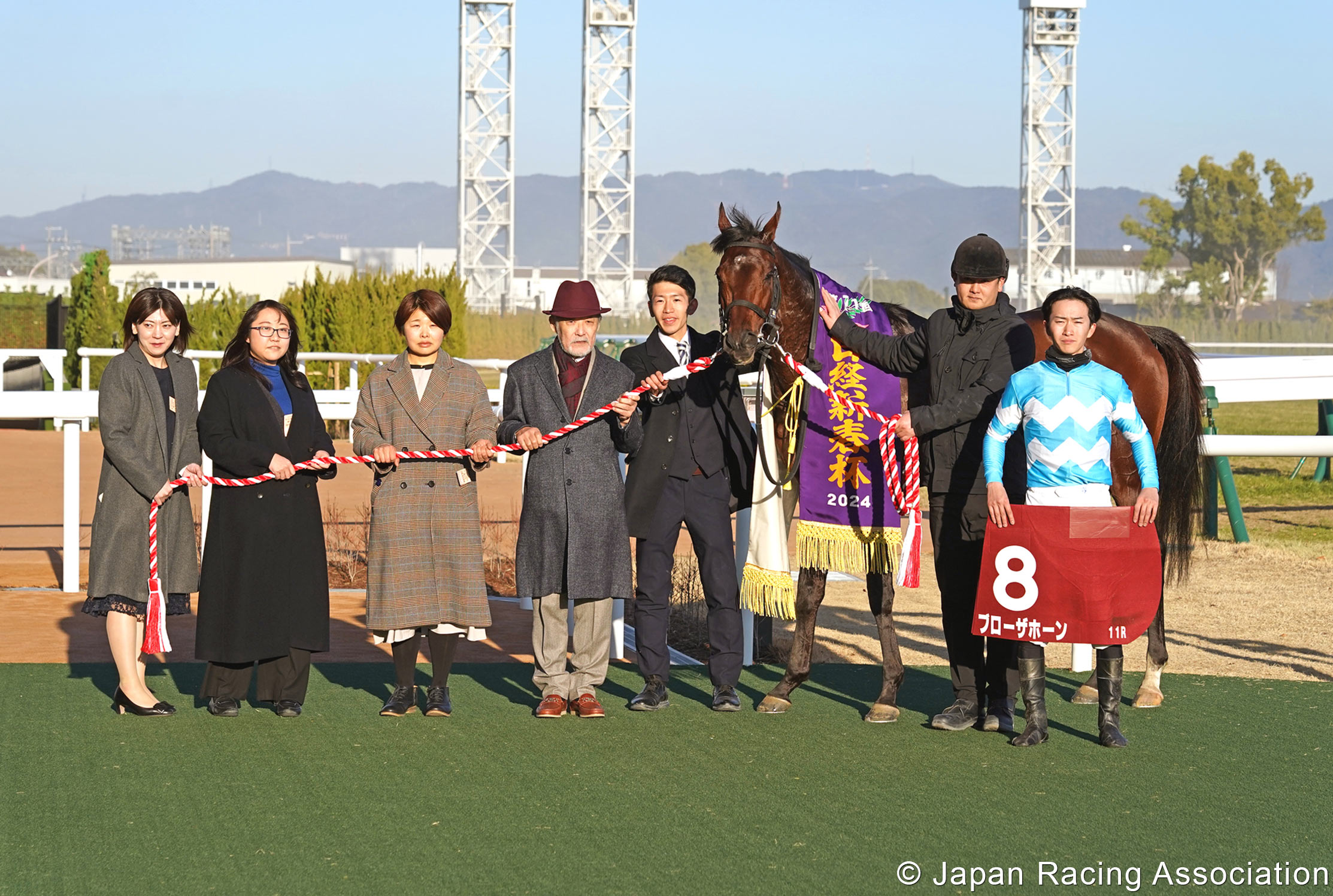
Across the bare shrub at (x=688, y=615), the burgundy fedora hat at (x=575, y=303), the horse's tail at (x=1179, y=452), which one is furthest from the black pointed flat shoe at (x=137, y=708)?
the horse's tail at (x=1179, y=452)

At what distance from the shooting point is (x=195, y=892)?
3658 millimetres

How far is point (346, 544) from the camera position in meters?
10.1

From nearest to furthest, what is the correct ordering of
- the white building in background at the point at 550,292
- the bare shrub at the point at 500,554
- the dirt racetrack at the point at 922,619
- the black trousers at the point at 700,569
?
1. the black trousers at the point at 700,569
2. the dirt racetrack at the point at 922,619
3. the bare shrub at the point at 500,554
4. the white building in background at the point at 550,292

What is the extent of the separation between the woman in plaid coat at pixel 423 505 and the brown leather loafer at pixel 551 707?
0.36 metres

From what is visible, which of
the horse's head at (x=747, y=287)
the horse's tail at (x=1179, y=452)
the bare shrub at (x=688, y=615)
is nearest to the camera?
the horse's head at (x=747, y=287)

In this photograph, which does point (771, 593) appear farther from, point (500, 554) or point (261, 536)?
point (500, 554)

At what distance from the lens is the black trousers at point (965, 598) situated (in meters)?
5.47

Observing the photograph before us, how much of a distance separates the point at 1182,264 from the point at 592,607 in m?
124

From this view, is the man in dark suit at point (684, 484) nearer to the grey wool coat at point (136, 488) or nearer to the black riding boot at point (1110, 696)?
the black riding boot at point (1110, 696)

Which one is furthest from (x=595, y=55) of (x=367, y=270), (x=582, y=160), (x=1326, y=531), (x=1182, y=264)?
(x=1182, y=264)

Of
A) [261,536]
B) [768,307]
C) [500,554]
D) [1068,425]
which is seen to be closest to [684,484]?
[768,307]

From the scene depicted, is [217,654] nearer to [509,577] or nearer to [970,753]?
[970,753]

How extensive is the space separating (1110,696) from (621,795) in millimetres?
1926

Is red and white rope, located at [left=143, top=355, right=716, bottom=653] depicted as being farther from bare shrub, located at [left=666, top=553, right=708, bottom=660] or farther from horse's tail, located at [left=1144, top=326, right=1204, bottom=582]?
horse's tail, located at [left=1144, top=326, right=1204, bottom=582]
